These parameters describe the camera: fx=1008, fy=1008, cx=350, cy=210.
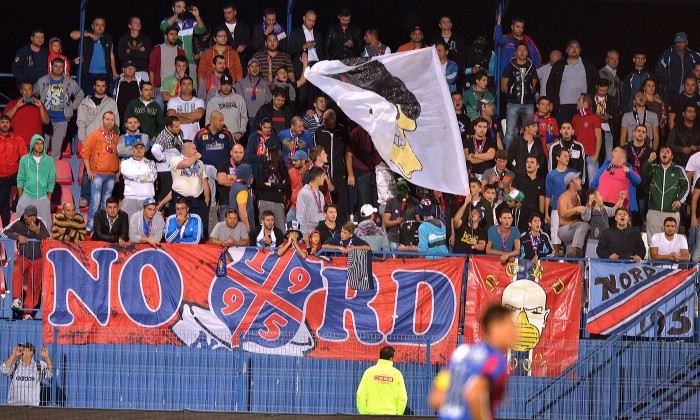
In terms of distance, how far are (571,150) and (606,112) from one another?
71.3 inches

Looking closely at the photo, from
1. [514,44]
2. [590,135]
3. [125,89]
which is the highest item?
[514,44]

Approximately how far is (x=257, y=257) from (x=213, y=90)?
15.7ft

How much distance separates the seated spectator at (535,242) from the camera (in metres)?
15.7

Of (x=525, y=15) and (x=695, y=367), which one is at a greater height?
(x=525, y=15)

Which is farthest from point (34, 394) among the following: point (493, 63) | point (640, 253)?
point (493, 63)

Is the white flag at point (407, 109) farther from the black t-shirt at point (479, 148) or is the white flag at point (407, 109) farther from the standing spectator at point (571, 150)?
the standing spectator at point (571, 150)

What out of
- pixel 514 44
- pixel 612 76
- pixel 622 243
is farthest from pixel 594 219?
pixel 514 44

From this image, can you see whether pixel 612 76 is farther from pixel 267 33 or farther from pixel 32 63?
pixel 32 63

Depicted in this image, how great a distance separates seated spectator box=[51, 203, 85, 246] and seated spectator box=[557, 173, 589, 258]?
7.61 meters

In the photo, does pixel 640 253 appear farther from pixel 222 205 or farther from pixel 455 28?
pixel 455 28

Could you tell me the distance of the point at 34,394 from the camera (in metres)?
14.3

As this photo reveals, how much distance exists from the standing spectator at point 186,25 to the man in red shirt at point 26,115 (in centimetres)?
303

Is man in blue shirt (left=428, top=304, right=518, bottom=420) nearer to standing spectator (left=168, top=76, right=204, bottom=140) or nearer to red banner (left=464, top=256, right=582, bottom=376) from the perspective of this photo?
red banner (left=464, top=256, right=582, bottom=376)

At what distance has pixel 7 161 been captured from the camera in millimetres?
17625
